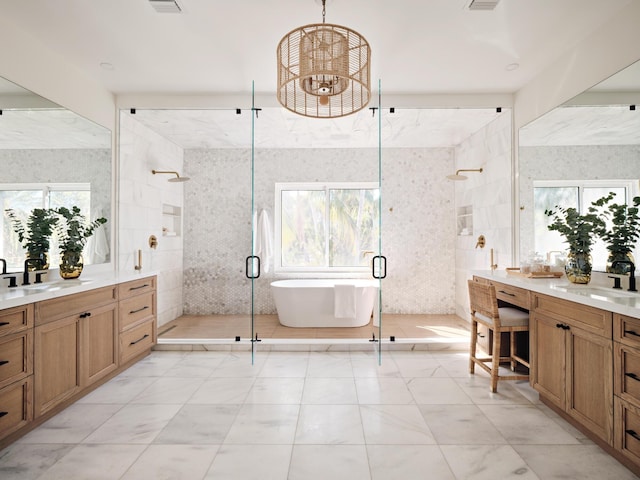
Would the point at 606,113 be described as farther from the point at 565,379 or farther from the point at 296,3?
the point at 296,3

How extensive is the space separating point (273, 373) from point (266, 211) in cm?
273

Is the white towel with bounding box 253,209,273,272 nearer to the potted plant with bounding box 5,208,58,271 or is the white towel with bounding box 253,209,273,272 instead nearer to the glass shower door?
the glass shower door

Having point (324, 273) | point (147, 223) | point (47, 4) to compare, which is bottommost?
point (324, 273)

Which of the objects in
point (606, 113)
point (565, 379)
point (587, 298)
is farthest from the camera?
point (606, 113)

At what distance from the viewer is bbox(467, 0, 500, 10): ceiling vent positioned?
226cm

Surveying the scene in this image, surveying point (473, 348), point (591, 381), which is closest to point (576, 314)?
point (591, 381)

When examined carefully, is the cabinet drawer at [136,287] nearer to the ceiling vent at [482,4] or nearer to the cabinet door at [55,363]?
the cabinet door at [55,363]

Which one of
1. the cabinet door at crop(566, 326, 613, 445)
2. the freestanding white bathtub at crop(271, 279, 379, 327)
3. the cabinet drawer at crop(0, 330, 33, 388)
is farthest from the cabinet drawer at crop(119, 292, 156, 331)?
the cabinet door at crop(566, 326, 613, 445)

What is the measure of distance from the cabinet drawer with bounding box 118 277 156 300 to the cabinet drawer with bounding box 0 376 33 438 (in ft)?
3.41

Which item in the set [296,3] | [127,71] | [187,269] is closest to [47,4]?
[127,71]

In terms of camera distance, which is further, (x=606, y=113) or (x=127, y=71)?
(x=127, y=71)

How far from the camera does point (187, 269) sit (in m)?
5.36

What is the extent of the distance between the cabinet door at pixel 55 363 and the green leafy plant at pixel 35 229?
643 millimetres

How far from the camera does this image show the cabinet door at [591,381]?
6.06 ft
